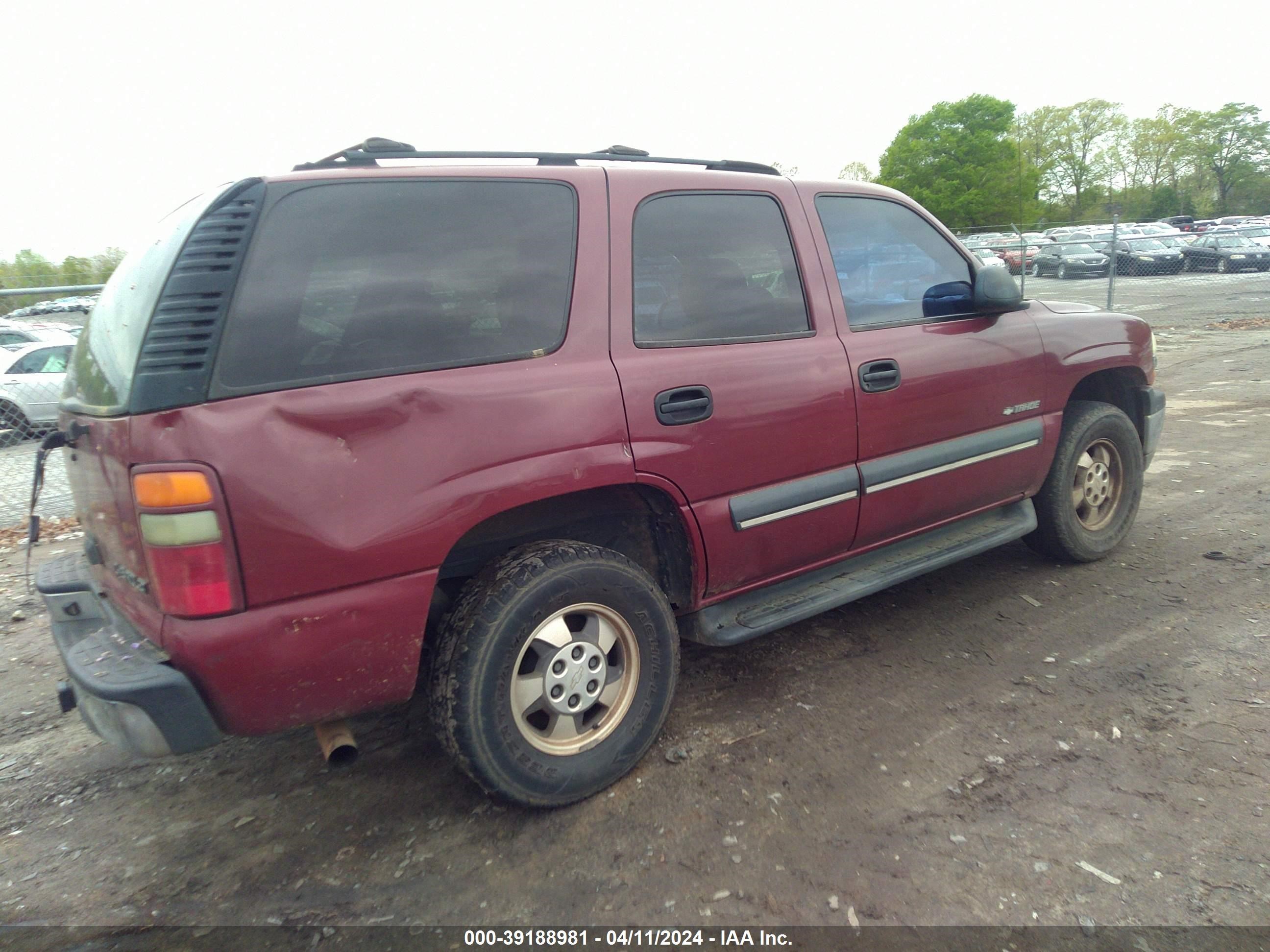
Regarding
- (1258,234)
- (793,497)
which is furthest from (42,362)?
(1258,234)

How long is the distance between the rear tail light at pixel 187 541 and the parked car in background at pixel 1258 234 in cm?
2194

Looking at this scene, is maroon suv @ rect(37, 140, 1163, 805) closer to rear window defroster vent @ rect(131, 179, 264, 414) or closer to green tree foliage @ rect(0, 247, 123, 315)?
rear window defroster vent @ rect(131, 179, 264, 414)

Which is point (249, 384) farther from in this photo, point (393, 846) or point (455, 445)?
point (393, 846)

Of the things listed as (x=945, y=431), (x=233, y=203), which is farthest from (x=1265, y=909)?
(x=233, y=203)

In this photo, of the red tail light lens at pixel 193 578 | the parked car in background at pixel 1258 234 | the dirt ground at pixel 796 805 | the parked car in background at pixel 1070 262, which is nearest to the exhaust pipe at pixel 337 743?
the dirt ground at pixel 796 805

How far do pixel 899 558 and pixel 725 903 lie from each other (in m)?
1.82

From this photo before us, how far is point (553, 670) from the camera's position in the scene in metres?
2.64

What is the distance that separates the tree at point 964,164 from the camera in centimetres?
5409

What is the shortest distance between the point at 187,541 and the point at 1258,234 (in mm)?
23260

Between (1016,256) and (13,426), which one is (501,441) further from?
(1016,256)

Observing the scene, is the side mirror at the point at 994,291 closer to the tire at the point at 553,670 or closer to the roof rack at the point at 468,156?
the roof rack at the point at 468,156

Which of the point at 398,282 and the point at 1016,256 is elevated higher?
the point at 398,282

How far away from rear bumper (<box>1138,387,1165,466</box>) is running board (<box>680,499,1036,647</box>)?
3.03ft

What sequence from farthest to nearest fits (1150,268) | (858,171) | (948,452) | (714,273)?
(858,171)
(1150,268)
(948,452)
(714,273)
